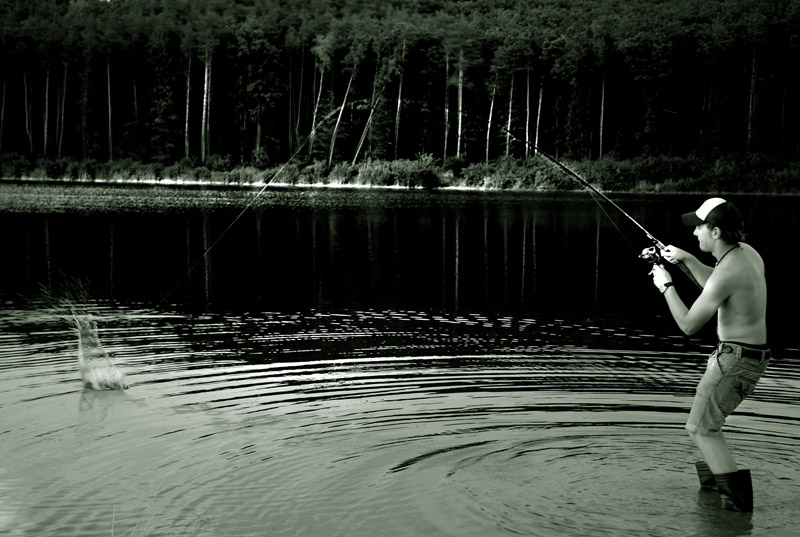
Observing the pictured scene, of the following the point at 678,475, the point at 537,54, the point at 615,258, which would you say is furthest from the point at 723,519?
the point at 537,54

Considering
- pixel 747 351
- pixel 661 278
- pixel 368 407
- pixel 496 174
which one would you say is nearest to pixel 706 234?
pixel 661 278

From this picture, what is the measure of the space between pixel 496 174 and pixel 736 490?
71574 millimetres

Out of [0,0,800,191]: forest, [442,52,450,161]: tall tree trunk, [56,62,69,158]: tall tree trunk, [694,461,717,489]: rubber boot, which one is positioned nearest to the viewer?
[694,461,717,489]: rubber boot

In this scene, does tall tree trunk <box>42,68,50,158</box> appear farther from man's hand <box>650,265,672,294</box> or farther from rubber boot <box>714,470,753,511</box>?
rubber boot <box>714,470,753,511</box>

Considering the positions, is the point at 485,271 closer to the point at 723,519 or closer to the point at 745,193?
the point at 723,519

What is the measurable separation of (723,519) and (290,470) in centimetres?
316

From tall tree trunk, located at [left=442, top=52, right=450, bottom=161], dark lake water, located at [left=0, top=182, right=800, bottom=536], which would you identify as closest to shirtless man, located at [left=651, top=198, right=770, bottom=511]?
dark lake water, located at [left=0, top=182, right=800, bottom=536]

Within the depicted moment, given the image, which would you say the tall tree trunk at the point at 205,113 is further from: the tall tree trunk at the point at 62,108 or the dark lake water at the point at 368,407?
the dark lake water at the point at 368,407

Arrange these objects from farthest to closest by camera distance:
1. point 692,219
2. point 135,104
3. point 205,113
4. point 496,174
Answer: point 135,104 < point 205,113 < point 496,174 < point 692,219

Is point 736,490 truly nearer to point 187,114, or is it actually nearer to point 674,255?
point 674,255

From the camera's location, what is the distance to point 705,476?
7195 millimetres

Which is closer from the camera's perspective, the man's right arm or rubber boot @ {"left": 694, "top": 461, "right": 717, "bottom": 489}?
the man's right arm

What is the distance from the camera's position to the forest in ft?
296

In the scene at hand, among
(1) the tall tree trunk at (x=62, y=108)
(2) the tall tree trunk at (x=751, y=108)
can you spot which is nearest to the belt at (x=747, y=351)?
(2) the tall tree trunk at (x=751, y=108)
